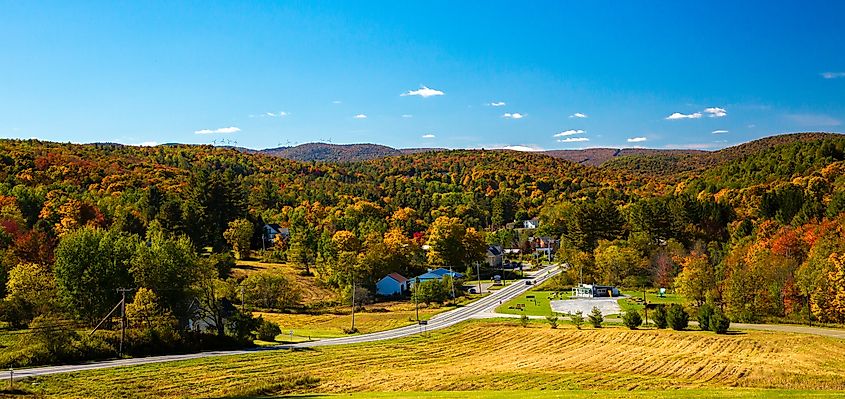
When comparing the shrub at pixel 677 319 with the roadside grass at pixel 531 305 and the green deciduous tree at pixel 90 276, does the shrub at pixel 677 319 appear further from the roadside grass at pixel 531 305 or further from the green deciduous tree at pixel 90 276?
the green deciduous tree at pixel 90 276

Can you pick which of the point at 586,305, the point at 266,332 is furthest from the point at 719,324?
the point at 266,332

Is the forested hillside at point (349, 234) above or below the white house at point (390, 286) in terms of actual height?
above

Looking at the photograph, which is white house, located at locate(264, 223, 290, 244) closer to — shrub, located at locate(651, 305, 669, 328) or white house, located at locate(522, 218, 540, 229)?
white house, located at locate(522, 218, 540, 229)

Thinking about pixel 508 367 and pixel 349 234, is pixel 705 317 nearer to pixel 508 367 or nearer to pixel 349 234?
pixel 508 367

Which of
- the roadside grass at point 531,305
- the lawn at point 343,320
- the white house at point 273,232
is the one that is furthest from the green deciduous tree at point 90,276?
the white house at point 273,232

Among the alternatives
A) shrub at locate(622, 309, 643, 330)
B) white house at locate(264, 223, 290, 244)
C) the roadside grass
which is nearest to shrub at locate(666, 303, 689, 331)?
shrub at locate(622, 309, 643, 330)

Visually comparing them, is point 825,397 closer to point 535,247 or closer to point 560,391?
point 560,391

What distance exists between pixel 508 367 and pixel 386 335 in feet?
63.0

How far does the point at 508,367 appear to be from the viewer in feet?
113

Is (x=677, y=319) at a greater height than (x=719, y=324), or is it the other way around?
(x=719, y=324)

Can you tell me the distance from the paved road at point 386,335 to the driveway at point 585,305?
20.9 ft

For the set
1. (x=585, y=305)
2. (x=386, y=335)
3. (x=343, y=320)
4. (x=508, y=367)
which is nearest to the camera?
(x=508, y=367)

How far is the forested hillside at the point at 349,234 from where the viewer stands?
4531 cm

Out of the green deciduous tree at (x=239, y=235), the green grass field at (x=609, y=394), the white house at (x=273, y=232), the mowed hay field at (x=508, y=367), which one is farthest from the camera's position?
the white house at (x=273, y=232)
